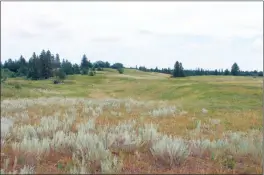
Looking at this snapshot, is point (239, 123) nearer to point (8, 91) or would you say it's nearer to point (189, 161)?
point (189, 161)

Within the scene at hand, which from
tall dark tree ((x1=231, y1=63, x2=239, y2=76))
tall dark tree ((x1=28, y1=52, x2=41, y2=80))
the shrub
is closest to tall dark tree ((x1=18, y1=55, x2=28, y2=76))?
tall dark tree ((x1=28, y1=52, x2=41, y2=80))

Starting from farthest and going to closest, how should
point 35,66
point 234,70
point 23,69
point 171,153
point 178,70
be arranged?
point 234,70 < point 178,70 < point 23,69 < point 35,66 < point 171,153

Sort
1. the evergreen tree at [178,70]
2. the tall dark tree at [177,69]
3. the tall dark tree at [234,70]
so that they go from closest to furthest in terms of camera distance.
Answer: the tall dark tree at [177,69], the evergreen tree at [178,70], the tall dark tree at [234,70]

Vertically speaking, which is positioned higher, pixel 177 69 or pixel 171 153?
pixel 177 69

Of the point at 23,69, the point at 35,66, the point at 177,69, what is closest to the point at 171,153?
the point at 35,66

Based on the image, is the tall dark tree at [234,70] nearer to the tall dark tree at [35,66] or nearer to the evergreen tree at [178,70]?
the evergreen tree at [178,70]

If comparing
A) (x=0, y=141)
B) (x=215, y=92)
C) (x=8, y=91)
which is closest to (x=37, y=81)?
(x=8, y=91)

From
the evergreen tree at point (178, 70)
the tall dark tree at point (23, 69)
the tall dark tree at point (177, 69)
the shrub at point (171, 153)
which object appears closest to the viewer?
the shrub at point (171, 153)

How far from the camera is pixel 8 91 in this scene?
37188 millimetres

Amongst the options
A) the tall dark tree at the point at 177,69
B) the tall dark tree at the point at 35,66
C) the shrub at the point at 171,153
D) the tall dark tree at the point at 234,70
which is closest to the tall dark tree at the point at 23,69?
the tall dark tree at the point at 35,66

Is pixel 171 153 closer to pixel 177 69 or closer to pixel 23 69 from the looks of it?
pixel 23 69

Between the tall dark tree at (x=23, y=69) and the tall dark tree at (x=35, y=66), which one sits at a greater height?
the tall dark tree at (x=23, y=69)

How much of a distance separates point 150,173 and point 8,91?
1345 inches

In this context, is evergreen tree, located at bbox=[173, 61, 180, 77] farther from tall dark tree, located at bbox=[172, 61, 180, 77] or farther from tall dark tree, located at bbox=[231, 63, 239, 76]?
tall dark tree, located at bbox=[231, 63, 239, 76]
